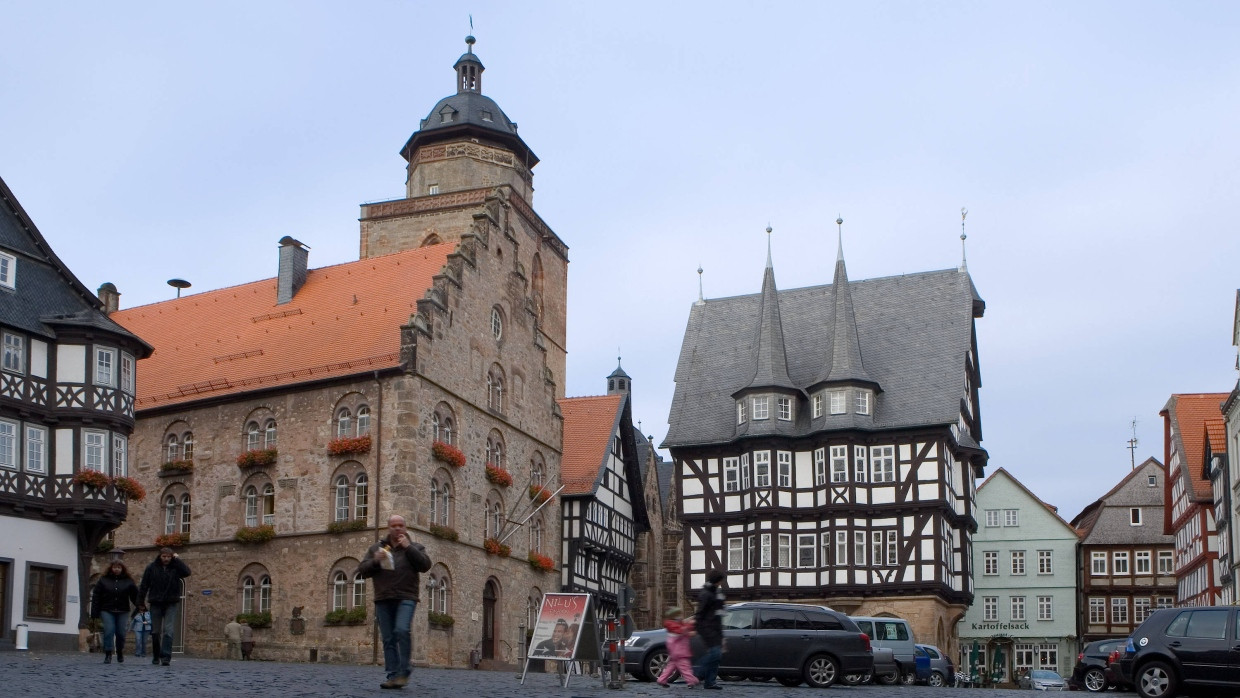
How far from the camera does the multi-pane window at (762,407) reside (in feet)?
179

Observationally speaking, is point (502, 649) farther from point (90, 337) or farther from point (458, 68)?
point (458, 68)

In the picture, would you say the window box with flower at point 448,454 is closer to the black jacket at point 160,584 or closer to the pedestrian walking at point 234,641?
the pedestrian walking at point 234,641

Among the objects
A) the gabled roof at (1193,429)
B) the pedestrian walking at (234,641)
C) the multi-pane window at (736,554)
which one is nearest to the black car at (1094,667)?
the pedestrian walking at (234,641)

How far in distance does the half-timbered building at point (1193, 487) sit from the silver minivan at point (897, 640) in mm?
22629

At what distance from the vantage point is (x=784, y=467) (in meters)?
54.0

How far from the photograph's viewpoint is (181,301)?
5056 centimetres

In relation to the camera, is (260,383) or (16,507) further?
(260,383)

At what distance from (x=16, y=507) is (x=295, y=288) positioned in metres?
14.5

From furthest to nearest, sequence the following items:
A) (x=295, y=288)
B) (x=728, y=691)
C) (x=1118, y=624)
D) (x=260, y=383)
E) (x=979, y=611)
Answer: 1. (x=1118, y=624)
2. (x=979, y=611)
3. (x=295, y=288)
4. (x=260, y=383)
5. (x=728, y=691)

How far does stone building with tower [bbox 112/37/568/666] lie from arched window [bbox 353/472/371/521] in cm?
A: 5

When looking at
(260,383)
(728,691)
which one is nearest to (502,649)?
(260,383)

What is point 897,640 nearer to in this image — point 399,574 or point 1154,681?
point 1154,681

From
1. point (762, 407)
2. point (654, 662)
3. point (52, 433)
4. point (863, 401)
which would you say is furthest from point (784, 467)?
point (654, 662)

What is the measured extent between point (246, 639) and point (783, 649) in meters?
19.1
